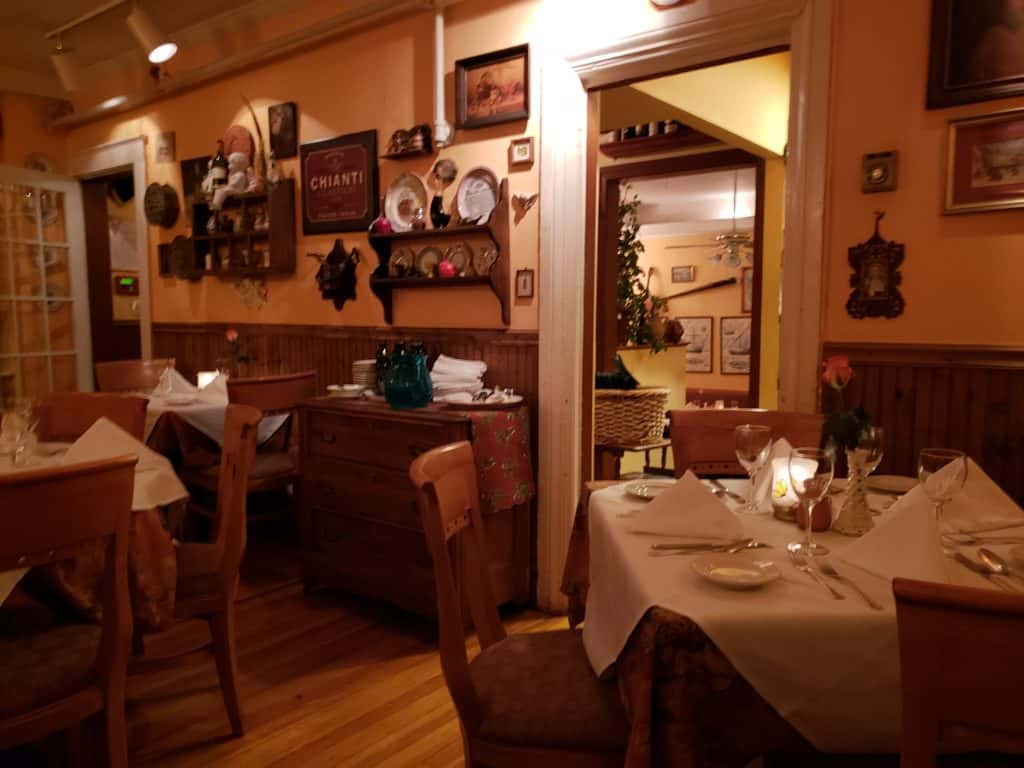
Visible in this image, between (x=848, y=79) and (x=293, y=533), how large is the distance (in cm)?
340

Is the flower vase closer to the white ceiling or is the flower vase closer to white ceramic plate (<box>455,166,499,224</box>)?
white ceramic plate (<box>455,166,499,224</box>)

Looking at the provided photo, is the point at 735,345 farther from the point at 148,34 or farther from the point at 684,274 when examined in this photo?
the point at 148,34

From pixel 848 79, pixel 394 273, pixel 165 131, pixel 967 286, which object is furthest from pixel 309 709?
pixel 165 131

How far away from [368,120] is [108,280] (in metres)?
3.31

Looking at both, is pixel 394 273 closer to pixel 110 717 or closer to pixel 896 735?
pixel 110 717

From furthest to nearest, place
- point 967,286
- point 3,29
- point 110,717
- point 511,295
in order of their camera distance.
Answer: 1. point 3,29
2. point 511,295
3. point 967,286
4. point 110,717

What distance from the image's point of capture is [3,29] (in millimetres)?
4594

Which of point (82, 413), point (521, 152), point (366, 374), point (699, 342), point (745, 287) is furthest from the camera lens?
point (699, 342)

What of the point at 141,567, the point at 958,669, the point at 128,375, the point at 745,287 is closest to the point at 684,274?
the point at 745,287

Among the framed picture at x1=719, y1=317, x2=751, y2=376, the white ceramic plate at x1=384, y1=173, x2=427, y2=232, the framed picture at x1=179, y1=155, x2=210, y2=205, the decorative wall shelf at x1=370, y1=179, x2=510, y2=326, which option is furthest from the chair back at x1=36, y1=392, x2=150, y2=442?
the framed picture at x1=719, y1=317, x2=751, y2=376

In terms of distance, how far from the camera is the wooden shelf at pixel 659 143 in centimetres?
542

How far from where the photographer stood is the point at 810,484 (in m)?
1.32

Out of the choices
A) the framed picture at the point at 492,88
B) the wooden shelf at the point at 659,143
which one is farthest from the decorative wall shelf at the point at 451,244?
the wooden shelf at the point at 659,143

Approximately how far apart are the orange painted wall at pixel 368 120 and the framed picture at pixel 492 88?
1.8 inches
